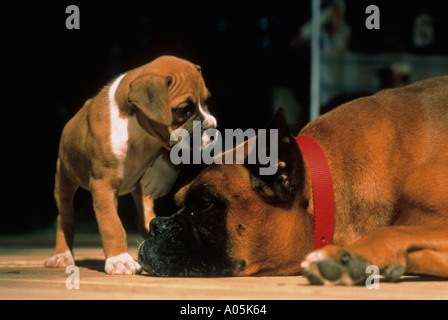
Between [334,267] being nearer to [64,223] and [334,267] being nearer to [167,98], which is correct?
[167,98]

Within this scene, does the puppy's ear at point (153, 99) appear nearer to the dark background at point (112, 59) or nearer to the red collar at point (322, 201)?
the red collar at point (322, 201)

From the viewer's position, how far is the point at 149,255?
101 inches

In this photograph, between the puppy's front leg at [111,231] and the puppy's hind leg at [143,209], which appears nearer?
the puppy's front leg at [111,231]

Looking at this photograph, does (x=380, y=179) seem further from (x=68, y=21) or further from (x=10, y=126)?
(x=10, y=126)

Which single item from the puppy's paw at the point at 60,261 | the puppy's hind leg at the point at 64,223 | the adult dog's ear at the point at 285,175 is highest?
the adult dog's ear at the point at 285,175

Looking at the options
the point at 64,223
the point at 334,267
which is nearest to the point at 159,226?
the point at 334,267

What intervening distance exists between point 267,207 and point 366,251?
1.45 feet

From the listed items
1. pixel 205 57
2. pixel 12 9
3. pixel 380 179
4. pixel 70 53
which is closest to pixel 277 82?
pixel 205 57

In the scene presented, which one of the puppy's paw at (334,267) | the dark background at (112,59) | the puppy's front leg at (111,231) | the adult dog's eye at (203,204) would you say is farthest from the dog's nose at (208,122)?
the dark background at (112,59)

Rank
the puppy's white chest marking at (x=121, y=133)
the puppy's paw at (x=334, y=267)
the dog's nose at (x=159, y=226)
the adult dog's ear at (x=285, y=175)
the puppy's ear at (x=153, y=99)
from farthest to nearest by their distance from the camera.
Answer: the puppy's white chest marking at (x=121, y=133)
the puppy's ear at (x=153, y=99)
the dog's nose at (x=159, y=226)
the adult dog's ear at (x=285, y=175)
the puppy's paw at (x=334, y=267)

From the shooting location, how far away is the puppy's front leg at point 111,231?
2.77 meters

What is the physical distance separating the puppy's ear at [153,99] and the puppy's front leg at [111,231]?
0.38m

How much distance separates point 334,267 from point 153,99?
47.0 inches

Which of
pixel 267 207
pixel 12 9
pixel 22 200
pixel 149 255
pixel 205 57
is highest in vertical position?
pixel 12 9
